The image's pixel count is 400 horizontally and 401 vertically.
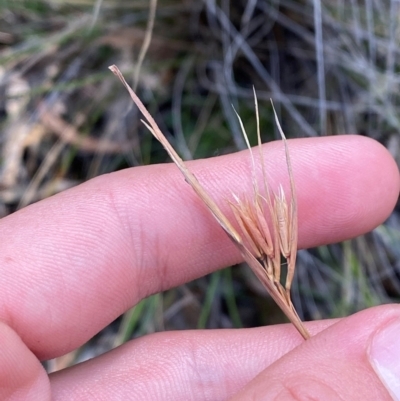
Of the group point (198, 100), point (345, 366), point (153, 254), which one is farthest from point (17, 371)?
point (198, 100)

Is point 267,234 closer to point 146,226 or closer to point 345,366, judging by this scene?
point 345,366

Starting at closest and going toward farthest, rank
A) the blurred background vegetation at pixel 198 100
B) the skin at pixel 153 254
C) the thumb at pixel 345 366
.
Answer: the thumb at pixel 345 366 < the skin at pixel 153 254 < the blurred background vegetation at pixel 198 100

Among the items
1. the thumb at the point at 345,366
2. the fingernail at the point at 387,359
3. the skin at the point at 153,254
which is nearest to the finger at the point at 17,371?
the skin at the point at 153,254

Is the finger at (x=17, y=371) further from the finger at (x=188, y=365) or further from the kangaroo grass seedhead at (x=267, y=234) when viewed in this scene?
the kangaroo grass seedhead at (x=267, y=234)

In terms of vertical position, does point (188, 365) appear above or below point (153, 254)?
below

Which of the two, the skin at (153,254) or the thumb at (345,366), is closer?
the thumb at (345,366)

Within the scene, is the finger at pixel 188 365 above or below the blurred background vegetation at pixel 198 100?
below
